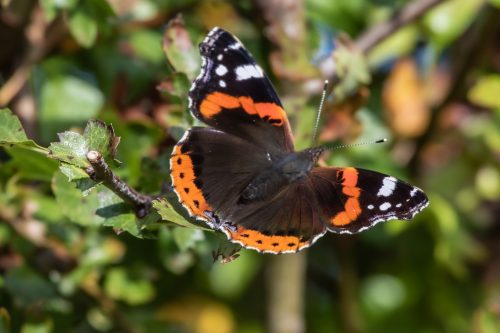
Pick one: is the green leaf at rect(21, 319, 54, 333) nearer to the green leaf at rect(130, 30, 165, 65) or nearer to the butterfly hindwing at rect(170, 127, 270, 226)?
the butterfly hindwing at rect(170, 127, 270, 226)

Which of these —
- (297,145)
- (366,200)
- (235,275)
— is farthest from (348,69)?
(235,275)

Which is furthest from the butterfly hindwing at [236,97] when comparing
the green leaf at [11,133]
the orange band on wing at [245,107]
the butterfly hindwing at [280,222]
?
the green leaf at [11,133]

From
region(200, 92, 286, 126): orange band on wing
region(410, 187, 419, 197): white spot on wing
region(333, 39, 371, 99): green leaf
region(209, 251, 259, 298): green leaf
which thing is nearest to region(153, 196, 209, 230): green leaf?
region(200, 92, 286, 126): orange band on wing

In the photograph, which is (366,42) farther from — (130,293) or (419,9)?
(130,293)

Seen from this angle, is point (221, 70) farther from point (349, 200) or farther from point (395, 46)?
point (395, 46)

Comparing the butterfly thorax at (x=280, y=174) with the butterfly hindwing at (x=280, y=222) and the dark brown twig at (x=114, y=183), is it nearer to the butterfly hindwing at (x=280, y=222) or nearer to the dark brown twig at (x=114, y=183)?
the butterfly hindwing at (x=280, y=222)
